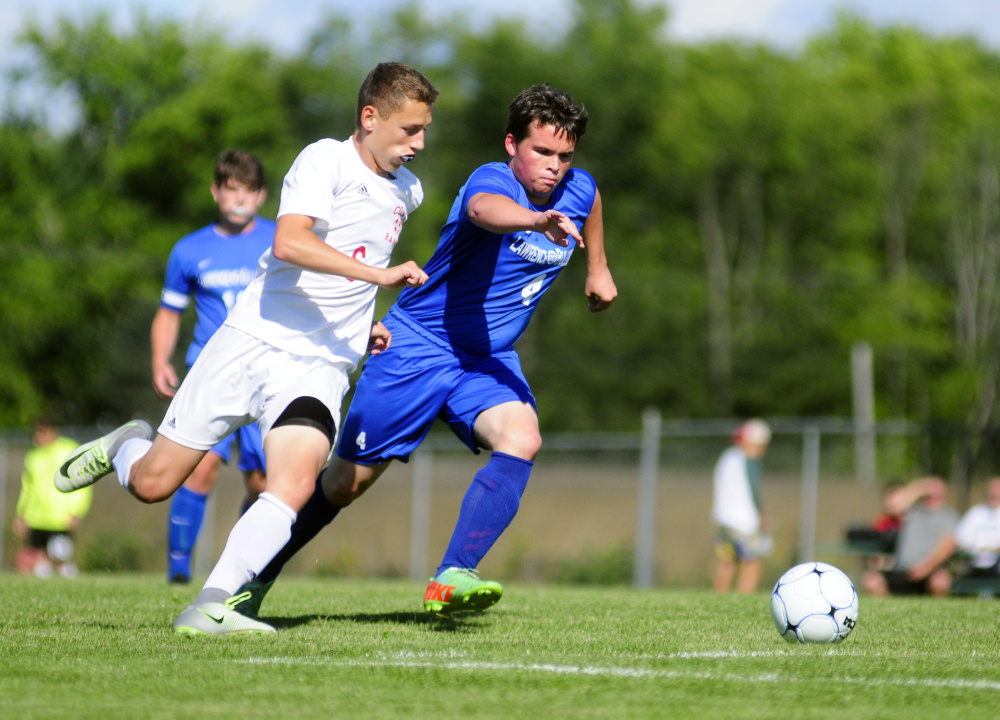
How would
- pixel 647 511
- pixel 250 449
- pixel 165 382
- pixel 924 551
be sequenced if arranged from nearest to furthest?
pixel 165 382
pixel 250 449
pixel 924 551
pixel 647 511

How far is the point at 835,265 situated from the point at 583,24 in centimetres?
1332

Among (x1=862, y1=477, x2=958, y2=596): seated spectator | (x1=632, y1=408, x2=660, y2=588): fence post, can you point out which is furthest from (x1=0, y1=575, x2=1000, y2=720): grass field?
(x1=632, y1=408, x2=660, y2=588): fence post

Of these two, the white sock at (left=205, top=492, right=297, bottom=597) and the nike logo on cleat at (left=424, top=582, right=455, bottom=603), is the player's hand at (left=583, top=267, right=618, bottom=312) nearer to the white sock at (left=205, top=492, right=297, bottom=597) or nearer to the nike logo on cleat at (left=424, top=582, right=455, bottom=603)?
the nike logo on cleat at (left=424, top=582, right=455, bottom=603)

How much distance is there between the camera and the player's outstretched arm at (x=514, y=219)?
4598 mm

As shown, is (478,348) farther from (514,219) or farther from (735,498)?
(735,498)

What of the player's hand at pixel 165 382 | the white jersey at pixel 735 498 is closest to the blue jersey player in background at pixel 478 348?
the player's hand at pixel 165 382

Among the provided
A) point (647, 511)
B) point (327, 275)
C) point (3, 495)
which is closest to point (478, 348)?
point (327, 275)

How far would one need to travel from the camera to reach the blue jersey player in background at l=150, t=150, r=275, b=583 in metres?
7.47

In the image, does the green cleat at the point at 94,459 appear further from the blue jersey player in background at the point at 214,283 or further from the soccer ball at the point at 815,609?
the soccer ball at the point at 815,609

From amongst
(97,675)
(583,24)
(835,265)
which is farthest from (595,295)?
(583,24)

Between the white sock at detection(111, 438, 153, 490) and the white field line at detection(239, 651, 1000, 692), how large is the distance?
135cm

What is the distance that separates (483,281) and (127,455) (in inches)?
64.5

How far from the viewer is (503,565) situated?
59.0ft

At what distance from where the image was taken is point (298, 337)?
475cm
